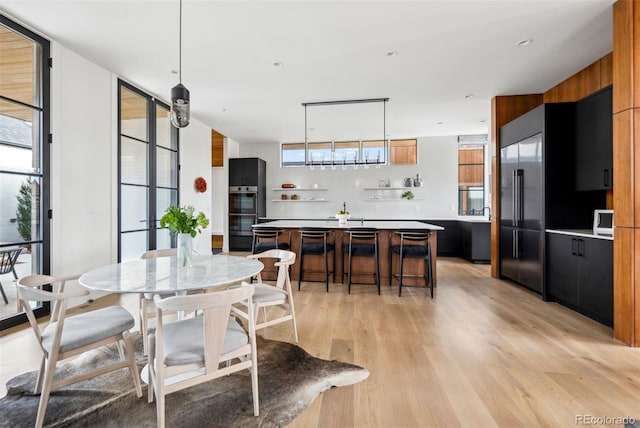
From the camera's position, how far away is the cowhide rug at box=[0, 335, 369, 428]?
158 centimetres

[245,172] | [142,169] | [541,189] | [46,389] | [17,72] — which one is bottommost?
[46,389]

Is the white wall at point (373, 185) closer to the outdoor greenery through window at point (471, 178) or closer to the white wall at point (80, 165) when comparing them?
the outdoor greenery through window at point (471, 178)

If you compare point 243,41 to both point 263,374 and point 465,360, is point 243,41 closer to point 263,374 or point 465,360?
point 263,374

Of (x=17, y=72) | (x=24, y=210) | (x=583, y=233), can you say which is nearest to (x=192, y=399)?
(x=24, y=210)

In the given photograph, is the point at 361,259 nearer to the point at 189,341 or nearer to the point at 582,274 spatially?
the point at 582,274

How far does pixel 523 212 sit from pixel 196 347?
4.29m

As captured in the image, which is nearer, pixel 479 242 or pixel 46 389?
pixel 46 389

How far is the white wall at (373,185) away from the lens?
288 inches

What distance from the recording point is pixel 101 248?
12.2 ft

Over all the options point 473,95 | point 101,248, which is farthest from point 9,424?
point 473,95

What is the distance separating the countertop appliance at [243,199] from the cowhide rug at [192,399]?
16.9ft

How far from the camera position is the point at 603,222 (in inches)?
120

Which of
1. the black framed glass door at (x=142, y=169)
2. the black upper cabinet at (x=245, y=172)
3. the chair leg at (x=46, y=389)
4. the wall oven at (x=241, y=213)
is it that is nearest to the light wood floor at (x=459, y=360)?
the chair leg at (x=46, y=389)

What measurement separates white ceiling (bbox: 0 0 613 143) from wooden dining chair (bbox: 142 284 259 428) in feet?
8.11
